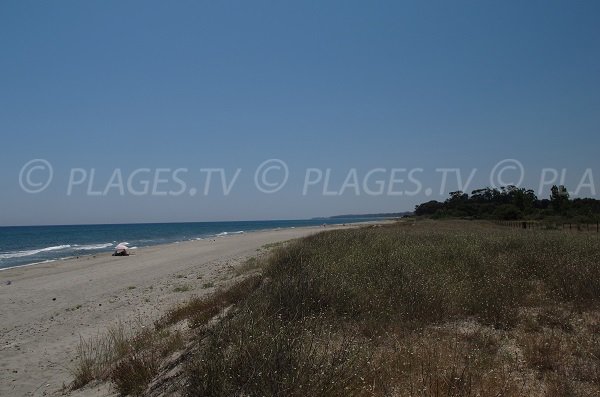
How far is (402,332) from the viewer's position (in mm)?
5402

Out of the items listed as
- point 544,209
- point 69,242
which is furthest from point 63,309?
point 544,209

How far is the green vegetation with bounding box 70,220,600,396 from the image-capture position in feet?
12.3

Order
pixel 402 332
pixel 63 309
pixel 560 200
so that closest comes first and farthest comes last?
pixel 402 332 < pixel 63 309 < pixel 560 200

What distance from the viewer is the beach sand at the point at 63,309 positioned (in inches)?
280

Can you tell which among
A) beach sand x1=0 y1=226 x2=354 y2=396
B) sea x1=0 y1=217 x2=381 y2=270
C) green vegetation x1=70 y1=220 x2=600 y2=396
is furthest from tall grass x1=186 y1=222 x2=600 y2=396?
sea x1=0 y1=217 x2=381 y2=270

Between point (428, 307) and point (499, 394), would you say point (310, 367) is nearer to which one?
point (499, 394)

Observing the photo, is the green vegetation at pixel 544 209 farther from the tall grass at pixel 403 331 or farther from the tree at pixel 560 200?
the tall grass at pixel 403 331

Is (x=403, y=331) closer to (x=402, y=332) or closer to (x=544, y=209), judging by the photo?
(x=402, y=332)

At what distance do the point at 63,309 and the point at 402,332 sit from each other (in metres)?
10.9

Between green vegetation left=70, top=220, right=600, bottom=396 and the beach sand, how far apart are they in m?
1.45

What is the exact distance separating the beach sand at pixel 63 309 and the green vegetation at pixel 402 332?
1.45 m

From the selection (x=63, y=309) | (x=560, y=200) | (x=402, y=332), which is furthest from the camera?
(x=560, y=200)

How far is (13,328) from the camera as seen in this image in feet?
35.3

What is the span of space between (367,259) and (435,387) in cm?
605
